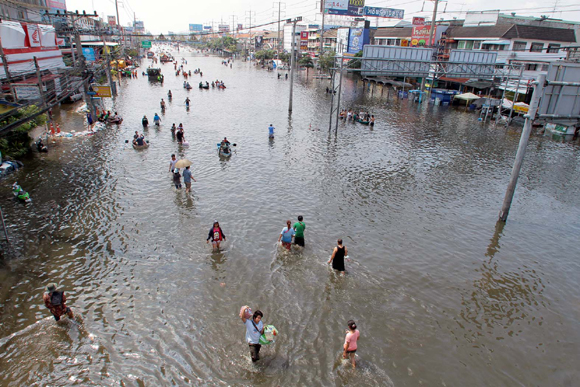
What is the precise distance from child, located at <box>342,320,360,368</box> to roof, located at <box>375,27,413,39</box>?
253 feet

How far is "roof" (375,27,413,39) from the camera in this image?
3022 inches

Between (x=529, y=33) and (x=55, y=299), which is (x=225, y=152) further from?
(x=529, y=33)

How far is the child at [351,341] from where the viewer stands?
837 cm

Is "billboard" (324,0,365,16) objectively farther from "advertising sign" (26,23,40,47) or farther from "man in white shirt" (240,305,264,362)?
"man in white shirt" (240,305,264,362)

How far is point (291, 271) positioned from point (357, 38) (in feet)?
281

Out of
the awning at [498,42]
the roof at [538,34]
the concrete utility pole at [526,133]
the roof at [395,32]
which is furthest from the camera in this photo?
the roof at [395,32]

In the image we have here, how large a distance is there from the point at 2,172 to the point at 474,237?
79.7ft

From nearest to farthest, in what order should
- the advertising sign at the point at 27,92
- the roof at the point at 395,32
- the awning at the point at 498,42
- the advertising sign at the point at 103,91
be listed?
the advertising sign at the point at 27,92, the advertising sign at the point at 103,91, the awning at the point at 498,42, the roof at the point at 395,32

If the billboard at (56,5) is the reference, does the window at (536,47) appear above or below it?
below

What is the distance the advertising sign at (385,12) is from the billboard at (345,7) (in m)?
2.86

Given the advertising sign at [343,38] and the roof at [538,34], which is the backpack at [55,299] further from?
the advertising sign at [343,38]

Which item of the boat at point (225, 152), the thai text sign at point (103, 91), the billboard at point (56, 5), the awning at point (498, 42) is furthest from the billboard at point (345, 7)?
the boat at point (225, 152)

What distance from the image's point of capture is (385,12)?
10019 centimetres

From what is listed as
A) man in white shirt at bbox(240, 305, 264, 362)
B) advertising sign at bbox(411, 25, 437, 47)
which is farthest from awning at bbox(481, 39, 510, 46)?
man in white shirt at bbox(240, 305, 264, 362)
